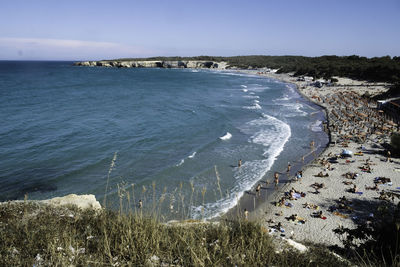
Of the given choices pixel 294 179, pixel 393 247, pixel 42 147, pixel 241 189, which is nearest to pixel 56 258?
pixel 393 247

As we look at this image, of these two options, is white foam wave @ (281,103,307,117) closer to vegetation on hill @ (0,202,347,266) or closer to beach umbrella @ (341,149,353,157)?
beach umbrella @ (341,149,353,157)

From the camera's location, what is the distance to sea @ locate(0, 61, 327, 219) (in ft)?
50.8

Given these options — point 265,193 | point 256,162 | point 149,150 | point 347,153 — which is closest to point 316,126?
point 347,153

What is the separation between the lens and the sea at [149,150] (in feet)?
50.8

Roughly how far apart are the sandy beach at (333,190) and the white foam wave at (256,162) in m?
0.93

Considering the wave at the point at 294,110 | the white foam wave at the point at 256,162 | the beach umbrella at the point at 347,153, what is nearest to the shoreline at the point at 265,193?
the white foam wave at the point at 256,162

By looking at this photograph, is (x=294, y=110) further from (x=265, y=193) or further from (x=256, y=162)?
(x=265, y=193)

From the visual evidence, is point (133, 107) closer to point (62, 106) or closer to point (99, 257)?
point (62, 106)

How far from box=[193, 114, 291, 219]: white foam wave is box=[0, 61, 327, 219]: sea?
2.8 inches

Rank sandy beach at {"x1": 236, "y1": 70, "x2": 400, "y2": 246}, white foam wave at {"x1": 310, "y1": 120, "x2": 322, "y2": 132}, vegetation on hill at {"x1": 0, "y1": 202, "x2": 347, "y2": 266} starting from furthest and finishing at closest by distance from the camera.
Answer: white foam wave at {"x1": 310, "y1": 120, "x2": 322, "y2": 132} < sandy beach at {"x1": 236, "y1": 70, "x2": 400, "y2": 246} < vegetation on hill at {"x1": 0, "y1": 202, "x2": 347, "y2": 266}

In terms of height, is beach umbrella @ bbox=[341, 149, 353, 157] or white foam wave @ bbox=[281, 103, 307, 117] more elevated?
white foam wave @ bbox=[281, 103, 307, 117]

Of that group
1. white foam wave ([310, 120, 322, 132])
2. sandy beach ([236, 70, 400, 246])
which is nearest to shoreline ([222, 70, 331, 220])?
sandy beach ([236, 70, 400, 246])

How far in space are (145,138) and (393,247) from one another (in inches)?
886

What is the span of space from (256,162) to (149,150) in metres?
9.38
